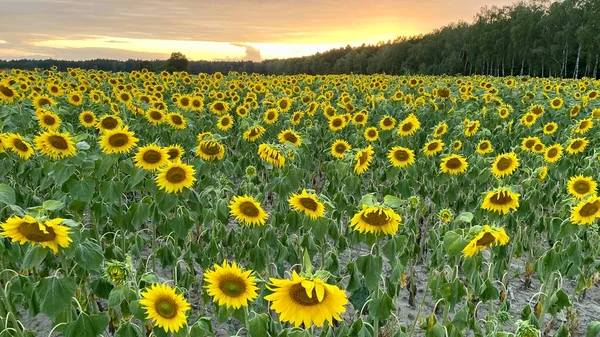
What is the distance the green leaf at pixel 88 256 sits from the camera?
2.72 metres

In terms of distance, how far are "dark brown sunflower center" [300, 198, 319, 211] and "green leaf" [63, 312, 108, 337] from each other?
144 centimetres

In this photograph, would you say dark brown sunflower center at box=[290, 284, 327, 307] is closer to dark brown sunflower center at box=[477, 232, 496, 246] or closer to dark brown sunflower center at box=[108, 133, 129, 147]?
dark brown sunflower center at box=[477, 232, 496, 246]

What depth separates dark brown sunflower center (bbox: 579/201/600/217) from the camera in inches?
140

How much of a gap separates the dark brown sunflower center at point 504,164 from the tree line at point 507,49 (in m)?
39.0

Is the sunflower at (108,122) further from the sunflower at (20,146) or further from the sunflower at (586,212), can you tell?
the sunflower at (586,212)

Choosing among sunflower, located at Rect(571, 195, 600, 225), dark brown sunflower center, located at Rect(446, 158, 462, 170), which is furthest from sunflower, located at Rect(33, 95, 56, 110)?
sunflower, located at Rect(571, 195, 600, 225)

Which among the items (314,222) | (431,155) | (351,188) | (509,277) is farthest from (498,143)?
(314,222)

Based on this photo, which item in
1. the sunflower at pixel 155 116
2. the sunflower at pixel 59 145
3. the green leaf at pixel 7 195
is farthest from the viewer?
the sunflower at pixel 155 116

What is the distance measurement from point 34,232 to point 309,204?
166 cm

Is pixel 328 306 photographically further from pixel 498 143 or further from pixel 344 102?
pixel 344 102

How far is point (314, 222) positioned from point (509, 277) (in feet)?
10.1

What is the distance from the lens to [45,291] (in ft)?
8.58

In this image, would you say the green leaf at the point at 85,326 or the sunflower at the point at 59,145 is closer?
the green leaf at the point at 85,326

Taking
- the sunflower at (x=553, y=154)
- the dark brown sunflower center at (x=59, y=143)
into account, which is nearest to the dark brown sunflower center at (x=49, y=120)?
the dark brown sunflower center at (x=59, y=143)
